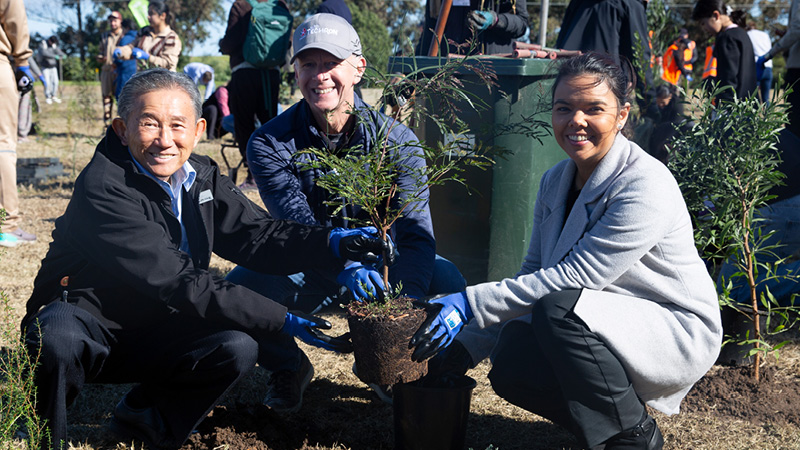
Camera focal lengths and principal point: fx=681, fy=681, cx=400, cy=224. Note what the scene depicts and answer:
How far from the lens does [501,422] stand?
2.69 m

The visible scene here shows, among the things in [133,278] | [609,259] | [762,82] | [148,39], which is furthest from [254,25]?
[762,82]

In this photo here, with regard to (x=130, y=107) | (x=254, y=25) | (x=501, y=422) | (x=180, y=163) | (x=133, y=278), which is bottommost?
(x=501, y=422)

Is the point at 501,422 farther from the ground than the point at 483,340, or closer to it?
closer to it

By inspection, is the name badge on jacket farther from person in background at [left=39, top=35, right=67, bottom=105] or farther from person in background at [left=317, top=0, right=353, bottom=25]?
person in background at [left=39, top=35, right=67, bottom=105]

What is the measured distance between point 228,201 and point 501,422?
137cm

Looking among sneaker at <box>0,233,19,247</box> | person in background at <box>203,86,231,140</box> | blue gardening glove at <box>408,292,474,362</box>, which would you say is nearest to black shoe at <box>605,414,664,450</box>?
blue gardening glove at <box>408,292,474,362</box>

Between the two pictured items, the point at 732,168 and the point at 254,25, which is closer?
the point at 732,168

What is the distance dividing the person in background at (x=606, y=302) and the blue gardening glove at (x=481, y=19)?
1802mm

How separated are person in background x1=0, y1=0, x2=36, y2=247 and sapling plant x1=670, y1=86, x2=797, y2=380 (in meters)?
4.40

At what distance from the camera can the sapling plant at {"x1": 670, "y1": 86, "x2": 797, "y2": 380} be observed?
2.67 meters

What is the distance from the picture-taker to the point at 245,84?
6695 mm

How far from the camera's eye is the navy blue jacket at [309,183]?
8.86ft

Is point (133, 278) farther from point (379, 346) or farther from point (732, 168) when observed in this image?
point (732, 168)

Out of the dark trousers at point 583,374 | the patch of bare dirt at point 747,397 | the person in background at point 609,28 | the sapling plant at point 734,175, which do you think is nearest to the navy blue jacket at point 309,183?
the dark trousers at point 583,374
